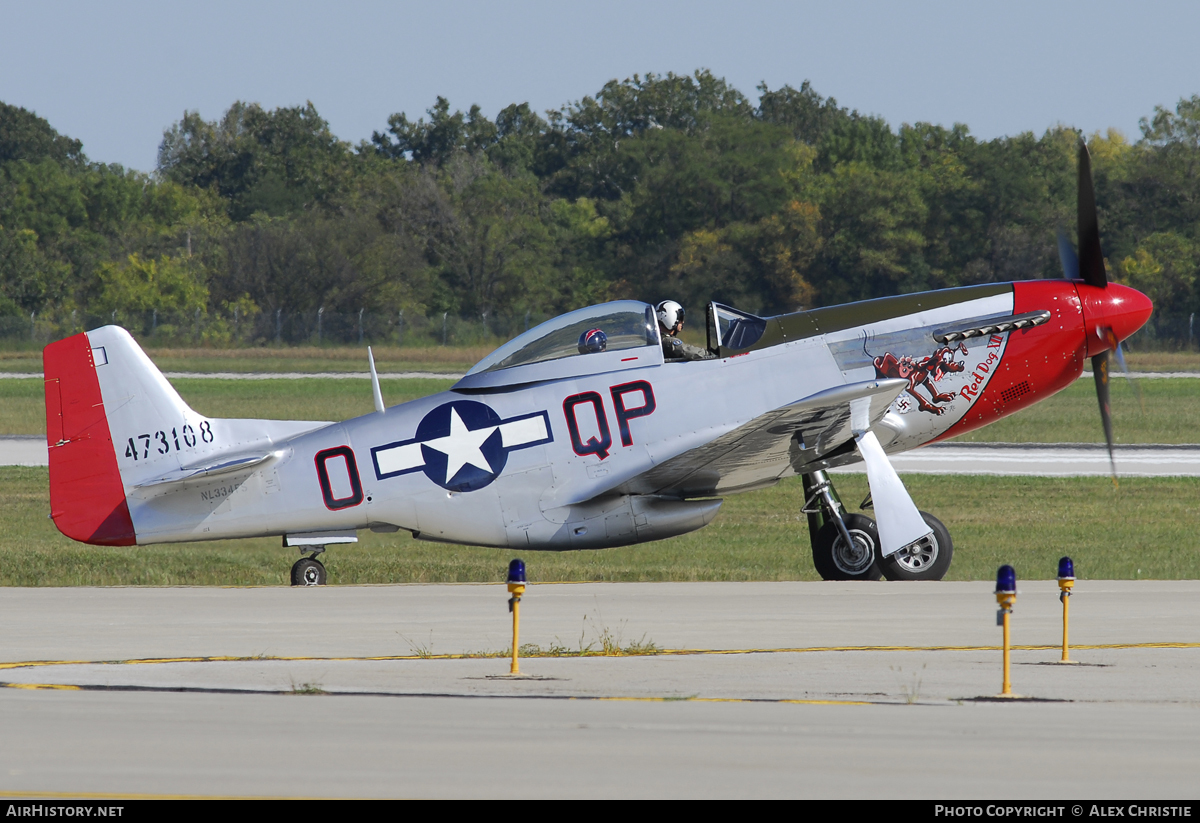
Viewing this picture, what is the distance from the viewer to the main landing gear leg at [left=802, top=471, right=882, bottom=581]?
13.6 meters

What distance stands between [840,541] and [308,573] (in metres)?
4.73

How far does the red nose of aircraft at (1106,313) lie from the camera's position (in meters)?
14.0

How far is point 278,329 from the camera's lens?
6750 centimetres

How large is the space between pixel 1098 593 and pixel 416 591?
5716 mm

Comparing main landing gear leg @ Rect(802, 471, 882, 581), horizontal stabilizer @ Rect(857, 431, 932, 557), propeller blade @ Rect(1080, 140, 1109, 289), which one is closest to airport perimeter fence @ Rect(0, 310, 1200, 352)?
propeller blade @ Rect(1080, 140, 1109, 289)

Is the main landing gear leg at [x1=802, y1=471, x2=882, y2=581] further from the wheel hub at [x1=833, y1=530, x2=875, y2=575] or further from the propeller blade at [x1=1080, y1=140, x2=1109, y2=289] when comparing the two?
the propeller blade at [x1=1080, y1=140, x2=1109, y2=289]

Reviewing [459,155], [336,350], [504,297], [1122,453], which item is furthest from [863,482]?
[459,155]

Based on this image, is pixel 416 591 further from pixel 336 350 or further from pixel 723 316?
pixel 336 350

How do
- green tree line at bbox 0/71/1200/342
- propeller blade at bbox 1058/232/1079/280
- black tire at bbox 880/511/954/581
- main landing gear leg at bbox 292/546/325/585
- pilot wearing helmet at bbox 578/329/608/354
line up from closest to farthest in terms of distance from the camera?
pilot wearing helmet at bbox 578/329/608/354 → black tire at bbox 880/511/954/581 → main landing gear leg at bbox 292/546/325/585 → propeller blade at bbox 1058/232/1079/280 → green tree line at bbox 0/71/1200/342

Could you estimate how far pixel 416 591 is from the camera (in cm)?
1348

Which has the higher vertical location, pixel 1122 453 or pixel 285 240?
pixel 285 240

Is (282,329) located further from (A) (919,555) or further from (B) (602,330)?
(A) (919,555)

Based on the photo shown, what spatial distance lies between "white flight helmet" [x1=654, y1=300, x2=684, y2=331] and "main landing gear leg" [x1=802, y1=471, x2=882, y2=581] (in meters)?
1.84

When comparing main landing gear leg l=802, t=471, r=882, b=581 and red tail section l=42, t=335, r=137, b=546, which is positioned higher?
red tail section l=42, t=335, r=137, b=546
